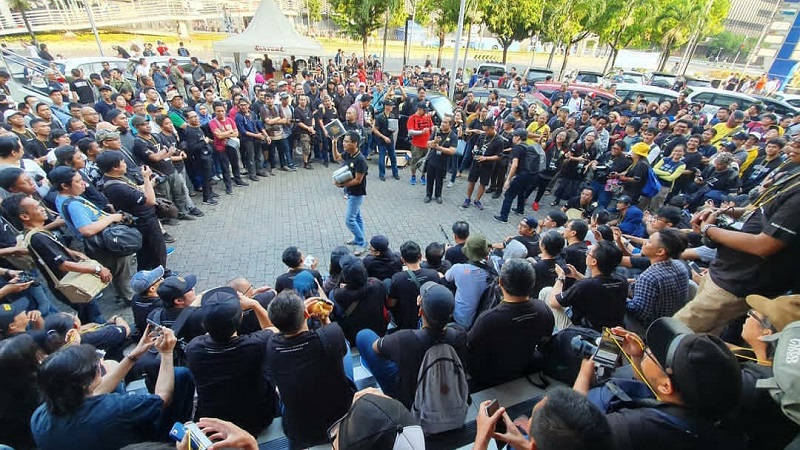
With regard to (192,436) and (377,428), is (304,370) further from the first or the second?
(377,428)

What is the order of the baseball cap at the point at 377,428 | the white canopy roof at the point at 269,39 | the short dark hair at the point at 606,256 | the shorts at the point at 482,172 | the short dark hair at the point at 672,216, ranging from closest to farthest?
the baseball cap at the point at 377,428, the short dark hair at the point at 606,256, the short dark hair at the point at 672,216, the shorts at the point at 482,172, the white canopy roof at the point at 269,39

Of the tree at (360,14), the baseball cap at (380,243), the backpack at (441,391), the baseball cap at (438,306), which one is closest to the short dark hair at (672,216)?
the baseball cap at (380,243)

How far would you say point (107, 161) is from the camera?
4.71m

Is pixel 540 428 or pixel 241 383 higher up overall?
pixel 540 428

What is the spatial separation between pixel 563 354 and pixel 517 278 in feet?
2.84

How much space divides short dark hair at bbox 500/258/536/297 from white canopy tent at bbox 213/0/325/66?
13.6 metres

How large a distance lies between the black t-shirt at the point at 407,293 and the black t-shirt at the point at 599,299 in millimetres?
1363

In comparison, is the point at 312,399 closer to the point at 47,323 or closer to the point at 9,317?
the point at 47,323

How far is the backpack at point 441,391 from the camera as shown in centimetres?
242

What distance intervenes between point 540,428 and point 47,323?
12.2ft

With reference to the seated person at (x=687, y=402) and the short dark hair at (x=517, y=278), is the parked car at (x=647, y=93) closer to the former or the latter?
the short dark hair at (x=517, y=278)

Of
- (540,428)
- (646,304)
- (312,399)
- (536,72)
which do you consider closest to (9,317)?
(312,399)

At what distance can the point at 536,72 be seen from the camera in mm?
20828

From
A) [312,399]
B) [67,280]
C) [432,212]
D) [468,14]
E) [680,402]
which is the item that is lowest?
[432,212]
